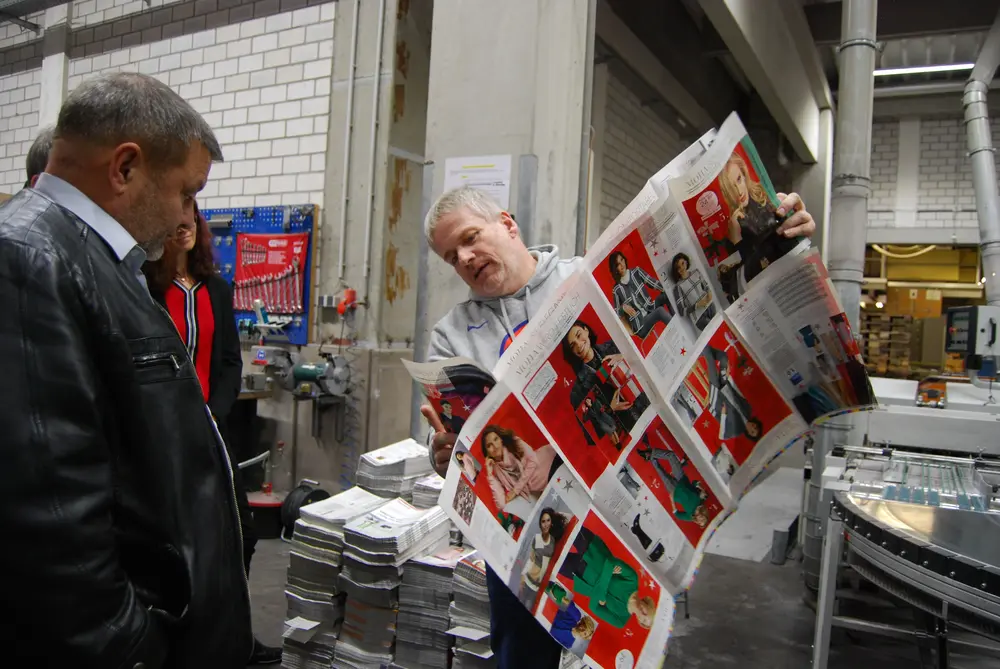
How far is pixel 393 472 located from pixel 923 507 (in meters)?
1.92

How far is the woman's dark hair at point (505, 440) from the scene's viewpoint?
1071 millimetres

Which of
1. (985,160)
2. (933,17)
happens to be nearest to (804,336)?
(985,160)

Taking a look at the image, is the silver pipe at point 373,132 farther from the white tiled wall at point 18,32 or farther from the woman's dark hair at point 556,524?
the white tiled wall at point 18,32

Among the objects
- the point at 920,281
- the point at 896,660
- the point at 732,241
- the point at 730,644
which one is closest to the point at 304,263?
the point at 730,644

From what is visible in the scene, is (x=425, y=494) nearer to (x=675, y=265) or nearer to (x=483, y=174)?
(x=483, y=174)

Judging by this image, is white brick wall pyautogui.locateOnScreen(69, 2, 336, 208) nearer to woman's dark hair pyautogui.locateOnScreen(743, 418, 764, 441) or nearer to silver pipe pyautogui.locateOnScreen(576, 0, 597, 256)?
silver pipe pyautogui.locateOnScreen(576, 0, 597, 256)

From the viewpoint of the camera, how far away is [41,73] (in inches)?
219

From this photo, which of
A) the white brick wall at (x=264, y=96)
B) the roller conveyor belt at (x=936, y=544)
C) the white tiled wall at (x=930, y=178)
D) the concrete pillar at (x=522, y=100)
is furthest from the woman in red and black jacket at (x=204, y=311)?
the white tiled wall at (x=930, y=178)

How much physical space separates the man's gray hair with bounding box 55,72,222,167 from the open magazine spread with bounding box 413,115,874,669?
51 cm

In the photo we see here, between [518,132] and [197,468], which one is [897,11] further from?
[197,468]

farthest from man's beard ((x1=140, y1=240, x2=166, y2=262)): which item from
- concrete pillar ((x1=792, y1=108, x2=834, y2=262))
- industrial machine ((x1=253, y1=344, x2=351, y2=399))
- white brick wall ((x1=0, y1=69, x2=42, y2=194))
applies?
concrete pillar ((x1=792, y1=108, x2=834, y2=262))

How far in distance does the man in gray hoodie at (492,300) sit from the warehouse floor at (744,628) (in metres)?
1.49

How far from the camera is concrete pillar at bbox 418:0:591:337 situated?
2.62 metres

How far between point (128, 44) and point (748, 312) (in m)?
5.58
